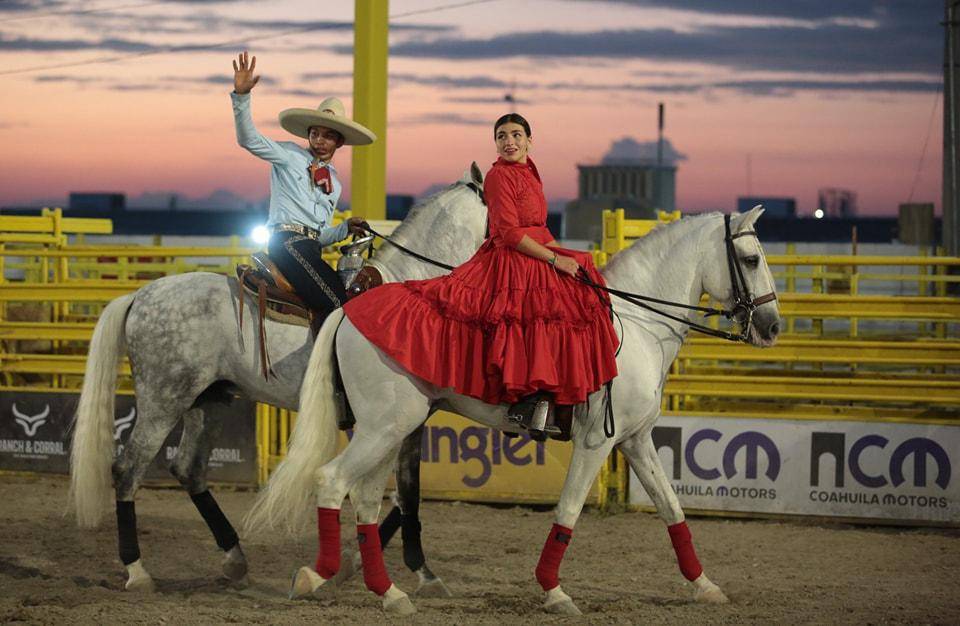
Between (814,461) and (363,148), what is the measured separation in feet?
17.8

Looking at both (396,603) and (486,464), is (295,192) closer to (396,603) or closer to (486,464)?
(396,603)

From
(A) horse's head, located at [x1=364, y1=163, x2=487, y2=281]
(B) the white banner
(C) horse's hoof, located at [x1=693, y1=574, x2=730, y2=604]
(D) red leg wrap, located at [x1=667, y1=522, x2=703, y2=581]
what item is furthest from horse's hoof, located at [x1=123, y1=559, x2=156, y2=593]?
(B) the white banner

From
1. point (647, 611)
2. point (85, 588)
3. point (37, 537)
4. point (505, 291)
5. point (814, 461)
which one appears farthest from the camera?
point (814, 461)

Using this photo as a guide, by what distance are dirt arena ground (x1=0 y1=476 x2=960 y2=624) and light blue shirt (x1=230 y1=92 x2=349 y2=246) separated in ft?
6.84

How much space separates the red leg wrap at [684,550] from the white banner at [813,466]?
3099mm

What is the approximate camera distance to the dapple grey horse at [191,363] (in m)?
6.84

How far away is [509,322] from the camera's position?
5.81 metres

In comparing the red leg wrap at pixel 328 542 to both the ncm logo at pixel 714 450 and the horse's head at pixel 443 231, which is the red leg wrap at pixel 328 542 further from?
the ncm logo at pixel 714 450

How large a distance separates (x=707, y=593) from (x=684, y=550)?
289 mm

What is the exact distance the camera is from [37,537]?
27.2 ft

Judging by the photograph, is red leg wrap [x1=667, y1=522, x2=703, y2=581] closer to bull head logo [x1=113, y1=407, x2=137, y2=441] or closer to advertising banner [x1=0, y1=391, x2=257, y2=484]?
advertising banner [x1=0, y1=391, x2=257, y2=484]

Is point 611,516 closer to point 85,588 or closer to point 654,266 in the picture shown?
point 654,266

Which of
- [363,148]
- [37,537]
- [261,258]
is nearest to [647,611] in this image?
[261,258]

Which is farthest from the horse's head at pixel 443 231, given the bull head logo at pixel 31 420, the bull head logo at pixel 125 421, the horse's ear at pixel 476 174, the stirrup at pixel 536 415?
the bull head logo at pixel 31 420
